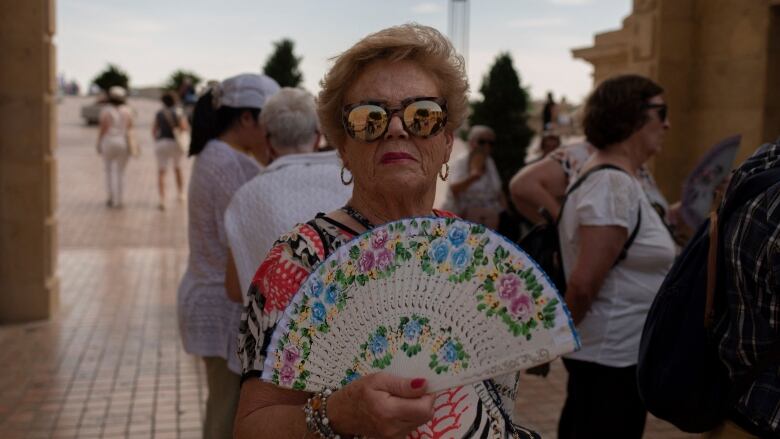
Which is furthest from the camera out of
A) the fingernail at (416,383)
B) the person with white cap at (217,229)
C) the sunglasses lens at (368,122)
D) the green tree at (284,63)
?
the green tree at (284,63)

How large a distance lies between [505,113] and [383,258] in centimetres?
1263

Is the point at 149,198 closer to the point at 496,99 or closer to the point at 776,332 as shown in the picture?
the point at 496,99

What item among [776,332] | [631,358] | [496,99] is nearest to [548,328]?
[776,332]

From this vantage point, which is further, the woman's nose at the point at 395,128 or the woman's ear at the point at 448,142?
the woman's ear at the point at 448,142

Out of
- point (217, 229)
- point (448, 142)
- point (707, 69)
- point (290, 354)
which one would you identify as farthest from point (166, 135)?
point (290, 354)

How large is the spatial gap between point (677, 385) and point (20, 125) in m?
7.12

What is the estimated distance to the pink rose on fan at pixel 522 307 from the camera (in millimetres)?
1654

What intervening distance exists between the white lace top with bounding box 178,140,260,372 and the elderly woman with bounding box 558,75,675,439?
1.49m

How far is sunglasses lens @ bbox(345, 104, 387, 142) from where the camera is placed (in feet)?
6.44

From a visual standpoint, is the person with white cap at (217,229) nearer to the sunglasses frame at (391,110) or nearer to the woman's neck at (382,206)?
the woman's neck at (382,206)

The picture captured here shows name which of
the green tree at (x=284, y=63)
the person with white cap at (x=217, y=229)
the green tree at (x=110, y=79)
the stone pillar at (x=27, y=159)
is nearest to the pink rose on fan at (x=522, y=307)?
the person with white cap at (x=217, y=229)

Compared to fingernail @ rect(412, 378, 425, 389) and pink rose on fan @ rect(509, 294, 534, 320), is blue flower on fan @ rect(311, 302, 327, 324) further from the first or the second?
pink rose on fan @ rect(509, 294, 534, 320)

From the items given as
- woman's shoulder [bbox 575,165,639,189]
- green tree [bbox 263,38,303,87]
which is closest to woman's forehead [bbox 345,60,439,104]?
woman's shoulder [bbox 575,165,639,189]

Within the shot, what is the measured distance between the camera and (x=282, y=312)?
1.82 m
